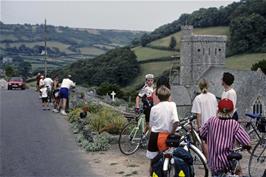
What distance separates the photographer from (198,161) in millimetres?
9742

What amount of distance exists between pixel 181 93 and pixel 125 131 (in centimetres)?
6517

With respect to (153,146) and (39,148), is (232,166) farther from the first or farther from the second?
(39,148)

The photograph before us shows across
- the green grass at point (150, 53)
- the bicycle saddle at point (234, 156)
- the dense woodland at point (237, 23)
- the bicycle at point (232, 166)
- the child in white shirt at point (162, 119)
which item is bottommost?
the bicycle at point (232, 166)

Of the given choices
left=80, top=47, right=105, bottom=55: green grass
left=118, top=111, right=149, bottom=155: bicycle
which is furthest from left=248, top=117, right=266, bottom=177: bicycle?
left=80, top=47, right=105, bottom=55: green grass

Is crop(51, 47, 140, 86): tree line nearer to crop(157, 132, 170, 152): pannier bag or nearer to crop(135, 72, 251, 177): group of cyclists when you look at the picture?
crop(135, 72, 251, 177): group of cyclists

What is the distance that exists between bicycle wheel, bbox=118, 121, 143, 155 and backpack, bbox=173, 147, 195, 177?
4409 millimetres

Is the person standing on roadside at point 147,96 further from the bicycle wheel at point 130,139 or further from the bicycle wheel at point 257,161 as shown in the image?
the bicycle wheel at point 257,161

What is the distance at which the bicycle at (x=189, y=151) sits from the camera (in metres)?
7.43

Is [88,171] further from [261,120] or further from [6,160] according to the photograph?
[261,120]

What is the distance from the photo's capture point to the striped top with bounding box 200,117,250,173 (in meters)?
7.05

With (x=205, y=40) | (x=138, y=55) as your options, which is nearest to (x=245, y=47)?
(x=205, y=40)

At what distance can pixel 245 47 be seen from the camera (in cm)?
10488

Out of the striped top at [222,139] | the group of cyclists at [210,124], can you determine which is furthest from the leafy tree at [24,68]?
the striped top at [222,139]

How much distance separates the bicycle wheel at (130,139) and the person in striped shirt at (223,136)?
467cm
